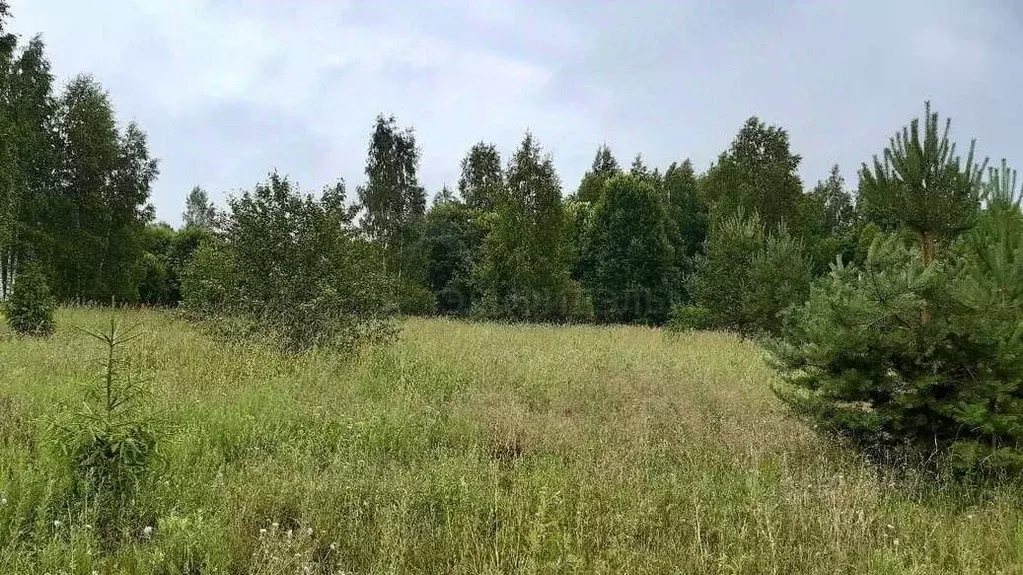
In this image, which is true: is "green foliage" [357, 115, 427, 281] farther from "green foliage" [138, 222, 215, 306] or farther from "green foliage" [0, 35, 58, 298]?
"green foliage" [0, 35, 58, 298]

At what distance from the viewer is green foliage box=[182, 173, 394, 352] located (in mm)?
9641

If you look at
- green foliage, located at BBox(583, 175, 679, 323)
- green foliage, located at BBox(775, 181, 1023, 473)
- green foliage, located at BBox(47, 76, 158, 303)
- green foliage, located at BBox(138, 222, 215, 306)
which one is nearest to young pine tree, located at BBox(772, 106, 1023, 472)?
green foliage, located at BBox(775, 181, 1023, 473)

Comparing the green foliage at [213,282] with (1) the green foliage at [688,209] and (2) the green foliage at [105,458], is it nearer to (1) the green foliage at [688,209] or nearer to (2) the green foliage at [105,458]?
(2) the green foliage at [105,458]

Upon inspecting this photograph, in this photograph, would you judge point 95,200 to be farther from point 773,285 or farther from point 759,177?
point 759,177

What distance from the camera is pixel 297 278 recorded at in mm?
10148

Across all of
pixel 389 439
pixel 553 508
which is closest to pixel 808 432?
pixel 553 508

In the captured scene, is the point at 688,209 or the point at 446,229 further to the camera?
the point at 688,209

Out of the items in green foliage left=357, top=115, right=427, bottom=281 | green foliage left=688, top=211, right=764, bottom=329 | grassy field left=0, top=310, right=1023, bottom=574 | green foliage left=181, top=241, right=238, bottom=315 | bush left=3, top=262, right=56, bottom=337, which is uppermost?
green foliage left=357, top=115, right=427, bottom=281

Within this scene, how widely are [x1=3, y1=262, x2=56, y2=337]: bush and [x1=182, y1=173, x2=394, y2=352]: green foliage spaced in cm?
270

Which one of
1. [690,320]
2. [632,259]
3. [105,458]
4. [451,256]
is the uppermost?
[632,259]

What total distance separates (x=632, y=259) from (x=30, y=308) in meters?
27.1

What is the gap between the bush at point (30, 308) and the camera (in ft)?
34.4

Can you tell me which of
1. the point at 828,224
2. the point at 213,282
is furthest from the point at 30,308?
the point at 828,224

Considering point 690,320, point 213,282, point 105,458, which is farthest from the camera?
point 690,320
